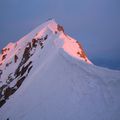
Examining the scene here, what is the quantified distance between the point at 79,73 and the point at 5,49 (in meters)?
52.0

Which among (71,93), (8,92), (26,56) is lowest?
(71,93)

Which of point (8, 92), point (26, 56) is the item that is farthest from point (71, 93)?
point (26, 56)

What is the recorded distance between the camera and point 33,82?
1079 inches

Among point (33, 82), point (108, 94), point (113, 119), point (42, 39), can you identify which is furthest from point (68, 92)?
point (42, 39)

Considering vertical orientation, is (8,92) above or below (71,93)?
above

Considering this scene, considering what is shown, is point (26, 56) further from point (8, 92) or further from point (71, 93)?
point (71, 93)

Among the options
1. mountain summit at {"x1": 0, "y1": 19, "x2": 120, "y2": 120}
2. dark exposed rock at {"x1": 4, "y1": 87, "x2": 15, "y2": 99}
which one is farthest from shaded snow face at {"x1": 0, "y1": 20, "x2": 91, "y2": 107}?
mountain summit at {"x1": 0, "y1": 19, "x2": 120, "y2": 120}

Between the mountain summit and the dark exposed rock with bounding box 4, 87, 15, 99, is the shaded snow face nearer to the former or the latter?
the dark exposed rock with bounding box 4, 87, 15, 99

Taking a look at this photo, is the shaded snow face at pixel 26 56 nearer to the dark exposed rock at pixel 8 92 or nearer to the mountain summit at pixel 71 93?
the dark exposed rock at pixel 8 92

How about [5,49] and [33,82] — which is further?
[5,49]

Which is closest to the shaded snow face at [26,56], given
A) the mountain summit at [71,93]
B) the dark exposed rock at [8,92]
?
the dark exposed rock at [8,92]

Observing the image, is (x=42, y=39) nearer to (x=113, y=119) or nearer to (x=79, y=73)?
(x=79, y=73)

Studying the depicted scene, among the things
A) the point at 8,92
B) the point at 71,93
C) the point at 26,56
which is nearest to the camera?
the point at 71,93

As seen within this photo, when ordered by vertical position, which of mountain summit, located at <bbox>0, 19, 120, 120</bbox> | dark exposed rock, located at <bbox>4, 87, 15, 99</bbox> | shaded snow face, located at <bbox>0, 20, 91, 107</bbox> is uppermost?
shaded snow face, located at <bbox>0, 20, 91, 107</bbox>
